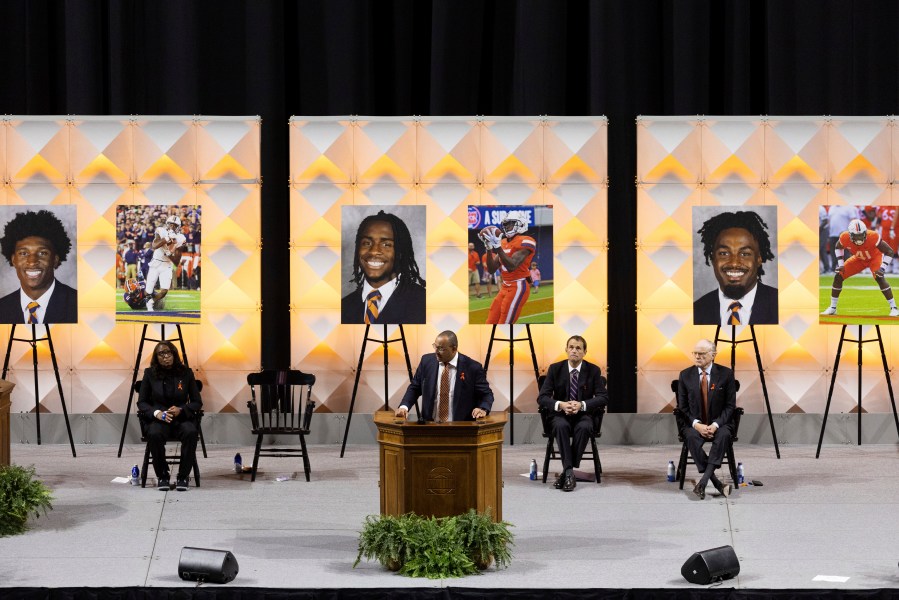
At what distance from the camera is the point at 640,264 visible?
1124cm

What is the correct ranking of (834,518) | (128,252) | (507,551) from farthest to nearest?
(128,252) < (834,518) < (507,551)

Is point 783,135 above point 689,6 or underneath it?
underneath


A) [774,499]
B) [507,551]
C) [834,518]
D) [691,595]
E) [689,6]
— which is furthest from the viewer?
[689,6]

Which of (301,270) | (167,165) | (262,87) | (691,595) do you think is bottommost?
(691,595)

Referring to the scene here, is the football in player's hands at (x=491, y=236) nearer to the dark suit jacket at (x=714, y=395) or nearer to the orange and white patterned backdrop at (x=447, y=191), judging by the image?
the orange and white patterned backdrop at (x=447, y=191)

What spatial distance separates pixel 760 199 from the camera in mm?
11219

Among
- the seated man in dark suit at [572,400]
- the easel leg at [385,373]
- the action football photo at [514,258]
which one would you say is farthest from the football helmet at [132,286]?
the seated man in dark suit at [572,400]

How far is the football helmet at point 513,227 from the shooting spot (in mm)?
11047

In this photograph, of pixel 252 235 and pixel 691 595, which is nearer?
pixel 691 595

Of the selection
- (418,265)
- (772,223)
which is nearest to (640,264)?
(772,223)

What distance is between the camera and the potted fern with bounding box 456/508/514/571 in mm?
6926

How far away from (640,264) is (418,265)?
1.94 meters

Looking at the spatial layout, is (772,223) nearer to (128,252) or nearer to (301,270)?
(301,270)

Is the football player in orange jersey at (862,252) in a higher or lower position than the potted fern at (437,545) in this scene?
higher
